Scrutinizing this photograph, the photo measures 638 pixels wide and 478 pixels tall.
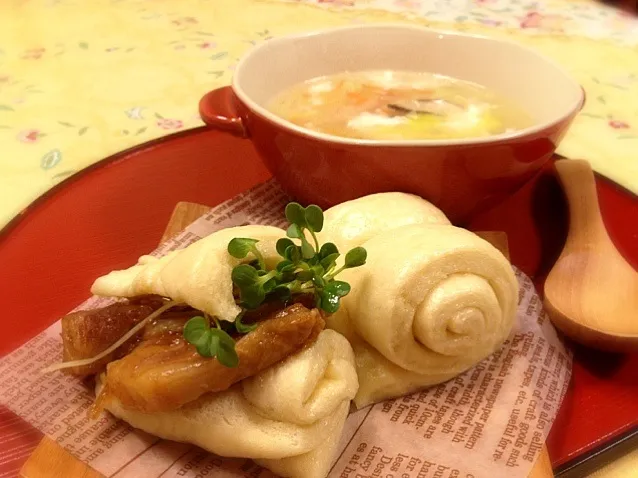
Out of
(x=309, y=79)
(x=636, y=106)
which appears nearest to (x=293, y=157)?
(x=309, y=79)

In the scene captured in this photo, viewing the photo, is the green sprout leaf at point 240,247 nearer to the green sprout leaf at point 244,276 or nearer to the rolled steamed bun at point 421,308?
the green sprout leaf at point 244,276

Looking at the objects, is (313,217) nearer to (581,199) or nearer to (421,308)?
(421,308)

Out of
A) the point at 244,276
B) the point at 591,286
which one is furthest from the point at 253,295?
the point at 591,286

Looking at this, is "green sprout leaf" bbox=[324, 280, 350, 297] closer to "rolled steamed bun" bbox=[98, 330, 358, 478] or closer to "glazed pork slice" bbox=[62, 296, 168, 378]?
"rolled steamed bun" bbox=[98, 330, 358, 478]

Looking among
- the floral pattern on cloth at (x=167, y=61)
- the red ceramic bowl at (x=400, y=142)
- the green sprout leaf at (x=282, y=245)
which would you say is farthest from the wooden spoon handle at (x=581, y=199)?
the green sprout leaf at (x=282, y=245)

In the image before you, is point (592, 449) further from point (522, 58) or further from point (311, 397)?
point (522, 58)

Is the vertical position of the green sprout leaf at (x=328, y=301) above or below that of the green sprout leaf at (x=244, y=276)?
below
